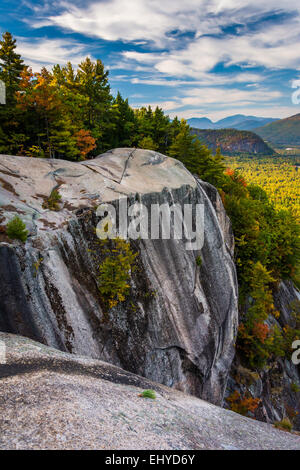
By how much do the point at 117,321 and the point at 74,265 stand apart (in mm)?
3910

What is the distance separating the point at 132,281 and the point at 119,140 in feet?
85.1

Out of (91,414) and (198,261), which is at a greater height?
(198,261)

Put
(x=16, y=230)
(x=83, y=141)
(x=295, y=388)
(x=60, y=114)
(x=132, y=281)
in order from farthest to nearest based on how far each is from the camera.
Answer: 1. (x=295, y=388)
2. (x=83, y=141)
3. (x=60, y=114)
4. (x=132, y=281)
5. (x=16, y=230)

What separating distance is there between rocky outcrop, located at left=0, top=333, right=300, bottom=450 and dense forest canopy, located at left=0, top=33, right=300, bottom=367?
56.1 ft

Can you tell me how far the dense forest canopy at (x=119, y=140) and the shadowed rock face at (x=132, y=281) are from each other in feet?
17.3

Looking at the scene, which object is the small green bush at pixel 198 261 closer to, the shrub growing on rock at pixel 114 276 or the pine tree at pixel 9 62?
the shrub growing on rock at pixel 114 276

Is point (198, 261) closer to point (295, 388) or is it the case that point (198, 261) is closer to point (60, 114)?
point (60, 114)

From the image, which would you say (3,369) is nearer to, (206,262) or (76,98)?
(206,262)

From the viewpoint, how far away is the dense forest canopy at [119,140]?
21.5 meters

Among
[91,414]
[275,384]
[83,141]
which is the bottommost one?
[275,384]

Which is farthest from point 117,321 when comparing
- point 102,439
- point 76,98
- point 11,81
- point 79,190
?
point 11,81

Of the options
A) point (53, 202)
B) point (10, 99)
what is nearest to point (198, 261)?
point (53, 202)

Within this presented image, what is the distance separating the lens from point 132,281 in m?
14.6
